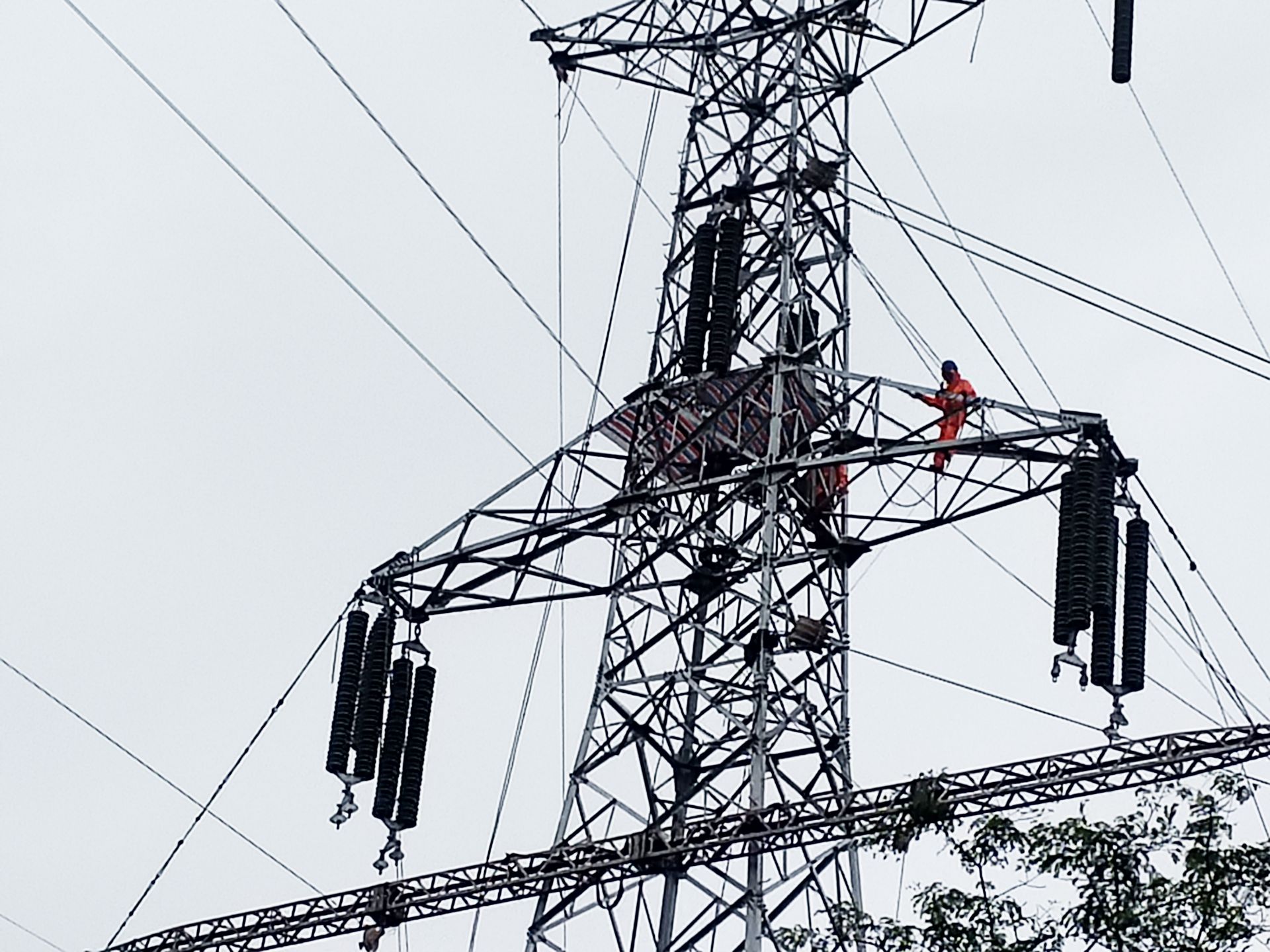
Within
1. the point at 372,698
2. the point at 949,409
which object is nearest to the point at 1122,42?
the point at 949,409

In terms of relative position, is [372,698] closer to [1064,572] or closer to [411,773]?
[411,773]

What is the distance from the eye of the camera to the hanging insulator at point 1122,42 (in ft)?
94.6

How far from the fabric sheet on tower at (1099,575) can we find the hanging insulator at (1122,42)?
3101mm

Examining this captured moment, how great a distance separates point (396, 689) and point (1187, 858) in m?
8.61

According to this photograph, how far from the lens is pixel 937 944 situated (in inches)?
1028

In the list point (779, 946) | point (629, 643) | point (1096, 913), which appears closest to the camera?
point (1096, 913)

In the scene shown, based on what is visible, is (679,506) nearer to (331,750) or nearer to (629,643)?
(629,643)

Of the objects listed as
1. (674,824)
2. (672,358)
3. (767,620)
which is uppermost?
(672,358)

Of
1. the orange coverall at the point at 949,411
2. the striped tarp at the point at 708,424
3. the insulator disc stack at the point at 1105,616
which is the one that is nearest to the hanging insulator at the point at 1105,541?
the insulator disc stack at the point at 1105,616

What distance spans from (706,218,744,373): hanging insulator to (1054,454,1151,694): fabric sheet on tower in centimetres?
389

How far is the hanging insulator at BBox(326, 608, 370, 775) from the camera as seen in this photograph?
31.9 metres

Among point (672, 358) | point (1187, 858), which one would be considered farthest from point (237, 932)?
point (1187, 858)

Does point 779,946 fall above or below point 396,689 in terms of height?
below

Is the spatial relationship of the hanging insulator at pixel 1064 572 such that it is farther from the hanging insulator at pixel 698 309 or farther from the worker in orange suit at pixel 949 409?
the hanging insulator at pixel 698 309
